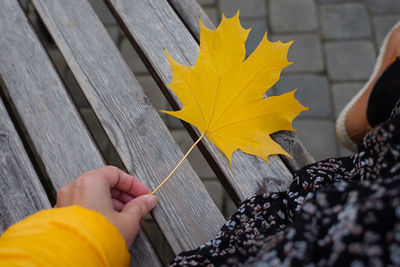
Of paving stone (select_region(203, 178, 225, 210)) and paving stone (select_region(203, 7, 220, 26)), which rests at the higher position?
paving stone (select_region(203, 7, 220, 26))

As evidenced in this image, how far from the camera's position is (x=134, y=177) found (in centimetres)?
82

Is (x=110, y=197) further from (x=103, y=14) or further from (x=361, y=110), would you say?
(x=103, y=14)

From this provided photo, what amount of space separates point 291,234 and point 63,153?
584 mm

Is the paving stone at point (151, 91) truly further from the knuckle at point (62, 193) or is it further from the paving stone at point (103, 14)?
the knuckle at point (62, 193)

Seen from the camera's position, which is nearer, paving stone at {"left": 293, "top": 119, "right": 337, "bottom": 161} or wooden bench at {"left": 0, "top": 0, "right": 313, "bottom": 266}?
wooden bench at {"left": 0, "top": 0, "right": 313, "bottom": 266}

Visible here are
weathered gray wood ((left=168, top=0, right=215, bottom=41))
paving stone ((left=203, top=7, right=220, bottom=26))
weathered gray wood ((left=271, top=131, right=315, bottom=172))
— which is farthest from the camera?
paving stone ((left=203, top=7, right=220, bottom=26))

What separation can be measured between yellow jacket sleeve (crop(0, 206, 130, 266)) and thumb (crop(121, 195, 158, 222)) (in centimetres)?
7

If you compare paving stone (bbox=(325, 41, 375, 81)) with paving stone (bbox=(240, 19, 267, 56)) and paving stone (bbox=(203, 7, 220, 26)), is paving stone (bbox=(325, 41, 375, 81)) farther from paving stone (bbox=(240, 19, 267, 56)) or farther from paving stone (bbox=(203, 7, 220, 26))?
paving stone (bbox=(203, 7, 220, 26))

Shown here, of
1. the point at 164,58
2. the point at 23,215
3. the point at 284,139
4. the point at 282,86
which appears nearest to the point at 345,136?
the point at 282,86

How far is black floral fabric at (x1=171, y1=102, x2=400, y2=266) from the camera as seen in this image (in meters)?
0.50

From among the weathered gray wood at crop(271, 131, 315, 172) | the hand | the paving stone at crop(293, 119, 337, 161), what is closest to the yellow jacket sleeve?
the hand

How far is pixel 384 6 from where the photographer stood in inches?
71.6

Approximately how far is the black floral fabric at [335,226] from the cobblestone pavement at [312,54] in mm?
745

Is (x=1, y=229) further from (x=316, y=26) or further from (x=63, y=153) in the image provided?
(x=316, y=26)
